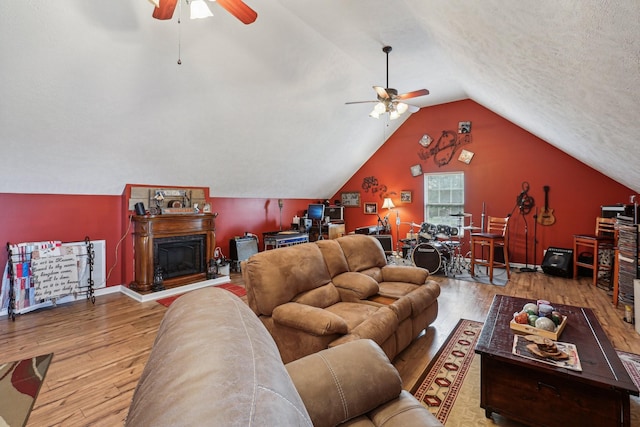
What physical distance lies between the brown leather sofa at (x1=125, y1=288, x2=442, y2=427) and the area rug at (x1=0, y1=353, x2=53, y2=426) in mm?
1974

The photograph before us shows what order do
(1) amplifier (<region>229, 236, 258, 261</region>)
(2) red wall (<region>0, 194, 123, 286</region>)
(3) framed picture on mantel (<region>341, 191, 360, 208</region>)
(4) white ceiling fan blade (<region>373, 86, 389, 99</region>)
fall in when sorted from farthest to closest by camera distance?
(3) framed picture on mantel (<region>341, 191, 360, 208</region>)
(1) amplifier (<region>229, 236, 258, 261</region>)
(4) white ceiling fan blade (<region>373, 86, 389, 99</region>)
(2) red wall (<region>0, 194, 123, 286</region>)

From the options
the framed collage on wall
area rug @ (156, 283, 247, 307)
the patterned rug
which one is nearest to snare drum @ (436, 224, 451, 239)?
the framed collage on wall

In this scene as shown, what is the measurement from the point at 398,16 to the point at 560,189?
461 centimetres

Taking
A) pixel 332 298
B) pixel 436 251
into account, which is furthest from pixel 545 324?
pixel 436 251

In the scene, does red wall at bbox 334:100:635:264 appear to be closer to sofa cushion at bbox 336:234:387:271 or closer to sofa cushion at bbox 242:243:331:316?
sofa cushion at bbox 336:234:387:271

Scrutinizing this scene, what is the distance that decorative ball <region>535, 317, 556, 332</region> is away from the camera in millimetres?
2039

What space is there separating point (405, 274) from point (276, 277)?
62.3 inches

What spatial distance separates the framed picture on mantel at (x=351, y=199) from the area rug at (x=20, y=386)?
21.8ft

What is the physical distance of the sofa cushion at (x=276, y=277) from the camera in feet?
7.46

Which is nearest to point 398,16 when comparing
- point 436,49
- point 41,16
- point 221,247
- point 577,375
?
point 436,49

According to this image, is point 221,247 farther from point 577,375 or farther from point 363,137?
point 577,375

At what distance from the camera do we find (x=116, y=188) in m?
4.55

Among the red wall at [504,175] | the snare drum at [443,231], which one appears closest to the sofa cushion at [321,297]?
the snare drum at [443,231]

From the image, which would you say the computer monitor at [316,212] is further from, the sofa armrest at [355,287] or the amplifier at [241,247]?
the sofa armrest at [355,287]
